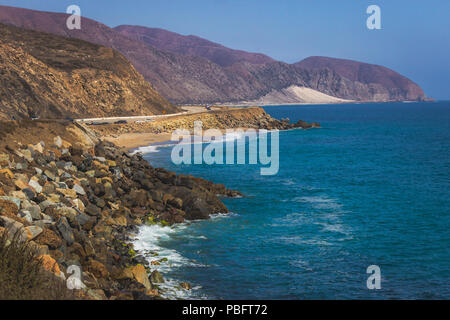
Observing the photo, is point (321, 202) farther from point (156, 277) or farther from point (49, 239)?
point (49, 239)

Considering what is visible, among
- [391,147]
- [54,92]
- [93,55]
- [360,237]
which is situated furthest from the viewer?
[93,55]

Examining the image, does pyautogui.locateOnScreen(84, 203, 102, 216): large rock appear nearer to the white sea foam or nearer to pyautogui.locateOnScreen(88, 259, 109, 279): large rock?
the white sea foam

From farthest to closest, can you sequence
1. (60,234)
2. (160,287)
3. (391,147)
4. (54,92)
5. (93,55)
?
(93,55) → (54,92) → (391,147) → (60,234) → (160,287)

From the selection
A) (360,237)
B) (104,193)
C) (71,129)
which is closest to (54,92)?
(71,129)

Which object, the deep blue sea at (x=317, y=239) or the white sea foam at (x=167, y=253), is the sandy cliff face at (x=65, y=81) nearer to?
the deep blue sea at (x=317, y=239)

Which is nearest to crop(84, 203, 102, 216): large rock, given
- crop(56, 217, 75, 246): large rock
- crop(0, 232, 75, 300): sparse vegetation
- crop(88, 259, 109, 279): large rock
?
crop(56, 217, 75, 246): large rock

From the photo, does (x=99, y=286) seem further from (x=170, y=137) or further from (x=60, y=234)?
(x=170, y=137)
